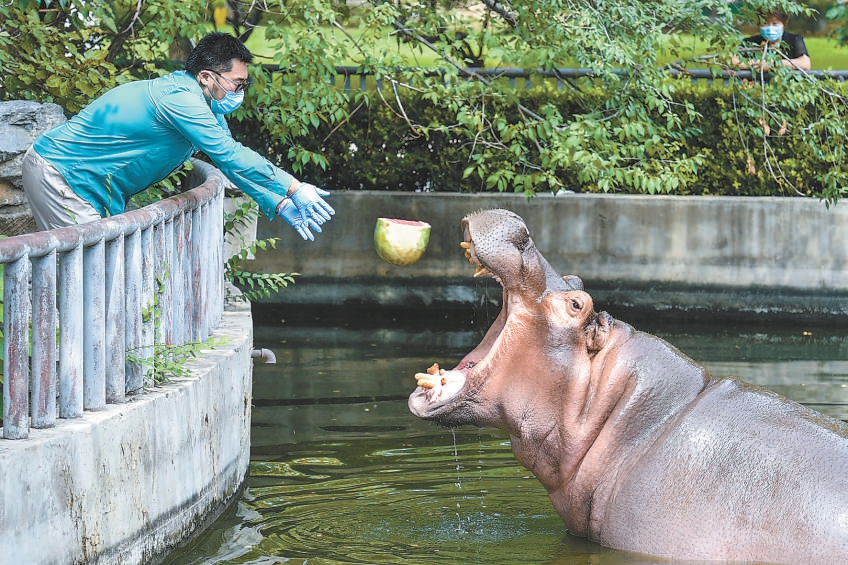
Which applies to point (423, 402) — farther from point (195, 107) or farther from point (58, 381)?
point (195, 107)

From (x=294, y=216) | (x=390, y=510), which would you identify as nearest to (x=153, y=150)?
(x=294, y=216)

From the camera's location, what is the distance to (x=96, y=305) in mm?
4504

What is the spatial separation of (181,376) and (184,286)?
1.66ft

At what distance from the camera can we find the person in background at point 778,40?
34.2 ft

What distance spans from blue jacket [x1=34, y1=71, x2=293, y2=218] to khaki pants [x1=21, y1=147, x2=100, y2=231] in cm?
4

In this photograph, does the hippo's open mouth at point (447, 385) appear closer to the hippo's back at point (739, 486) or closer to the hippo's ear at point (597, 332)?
the hippo's ear at point (597, 332)

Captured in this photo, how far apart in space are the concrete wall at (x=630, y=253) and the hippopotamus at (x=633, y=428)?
721 cm

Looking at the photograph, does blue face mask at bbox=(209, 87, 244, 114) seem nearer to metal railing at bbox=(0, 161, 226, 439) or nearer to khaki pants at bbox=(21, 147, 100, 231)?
metal railing at bbox=(0, 161, 226, 439)

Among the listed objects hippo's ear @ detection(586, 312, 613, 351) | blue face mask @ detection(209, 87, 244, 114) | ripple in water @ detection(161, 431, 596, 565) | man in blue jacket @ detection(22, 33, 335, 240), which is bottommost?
ripple in water @ detection(161, 431, 596, 565)

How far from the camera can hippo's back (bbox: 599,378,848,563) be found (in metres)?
3.94

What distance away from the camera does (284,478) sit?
256 inches

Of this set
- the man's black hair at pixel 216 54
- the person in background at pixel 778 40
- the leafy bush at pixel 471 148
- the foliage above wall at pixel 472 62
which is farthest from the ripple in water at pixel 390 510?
the leafy bush at pixel 471 148

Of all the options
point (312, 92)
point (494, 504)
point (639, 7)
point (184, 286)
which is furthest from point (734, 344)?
point (184, 286)

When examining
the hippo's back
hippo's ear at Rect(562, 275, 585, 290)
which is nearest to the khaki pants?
hippo's ear at Rect(562, 275, 585, 290)
